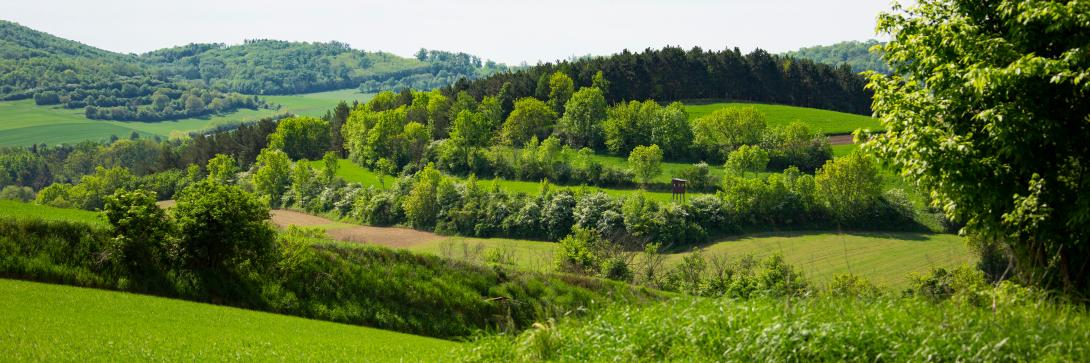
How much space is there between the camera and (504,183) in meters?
110

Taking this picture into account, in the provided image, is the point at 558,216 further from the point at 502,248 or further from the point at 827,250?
the point at 827,250

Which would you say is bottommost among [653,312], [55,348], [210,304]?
[210,304]

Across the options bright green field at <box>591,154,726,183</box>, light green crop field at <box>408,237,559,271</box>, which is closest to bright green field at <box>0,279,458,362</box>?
light green crop field at <box>408,237,559,271</box>

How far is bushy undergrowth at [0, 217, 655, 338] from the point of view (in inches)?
993

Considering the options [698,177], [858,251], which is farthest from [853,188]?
[698,177]

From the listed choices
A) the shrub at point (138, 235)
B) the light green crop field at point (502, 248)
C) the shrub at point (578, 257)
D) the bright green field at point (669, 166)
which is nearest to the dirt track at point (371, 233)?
the light green crop field at point (502, 248)

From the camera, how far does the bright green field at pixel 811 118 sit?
5079 inches

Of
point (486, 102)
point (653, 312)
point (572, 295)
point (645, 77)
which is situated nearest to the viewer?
point (653, 312)

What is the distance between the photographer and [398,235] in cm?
9594

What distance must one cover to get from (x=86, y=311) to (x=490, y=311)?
16061mm

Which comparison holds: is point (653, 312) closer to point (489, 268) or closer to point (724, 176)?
point (489, 268)

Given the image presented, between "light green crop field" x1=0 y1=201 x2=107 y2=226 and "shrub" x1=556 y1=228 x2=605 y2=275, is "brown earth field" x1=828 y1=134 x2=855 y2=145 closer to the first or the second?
"shrub" x1=556 y1=228 x2=605 y2=275

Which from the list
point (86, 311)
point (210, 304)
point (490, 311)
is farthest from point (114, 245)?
point (490, 311)

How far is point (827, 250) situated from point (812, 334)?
72.0 meters
